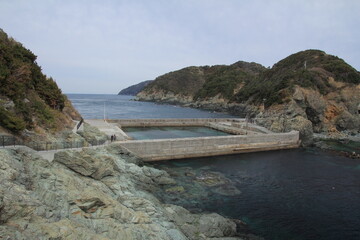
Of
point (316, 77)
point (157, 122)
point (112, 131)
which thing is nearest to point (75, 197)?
point (112, 131)

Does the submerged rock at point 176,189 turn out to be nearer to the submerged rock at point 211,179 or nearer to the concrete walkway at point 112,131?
the submerged rock at point 211,179

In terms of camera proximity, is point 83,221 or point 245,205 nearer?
point 83,221

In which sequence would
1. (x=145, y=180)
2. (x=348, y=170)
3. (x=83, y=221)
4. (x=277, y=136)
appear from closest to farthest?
1. (x=83, y=221)
2. (x=145, y=180)
3. (x=348, y=170)
4. (x=277, y=136)

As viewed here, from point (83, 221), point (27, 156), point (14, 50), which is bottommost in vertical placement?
point (83, 221)

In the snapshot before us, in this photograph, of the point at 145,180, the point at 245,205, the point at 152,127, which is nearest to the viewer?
the point at 245,205

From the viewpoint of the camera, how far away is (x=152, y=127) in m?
52.2

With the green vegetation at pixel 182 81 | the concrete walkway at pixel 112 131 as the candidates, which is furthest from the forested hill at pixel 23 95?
the green vegetation at pixel 182 81

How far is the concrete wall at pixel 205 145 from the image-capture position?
28266mm

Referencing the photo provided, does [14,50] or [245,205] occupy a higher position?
[14,50]

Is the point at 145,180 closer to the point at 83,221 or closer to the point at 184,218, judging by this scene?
the point at 184,218

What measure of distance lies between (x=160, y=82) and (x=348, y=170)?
164 m

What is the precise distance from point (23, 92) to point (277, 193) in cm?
2462

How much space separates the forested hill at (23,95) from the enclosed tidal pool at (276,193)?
1192cm

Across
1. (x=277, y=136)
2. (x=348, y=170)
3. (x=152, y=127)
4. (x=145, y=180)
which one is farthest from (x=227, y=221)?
(x=152, y=127)
